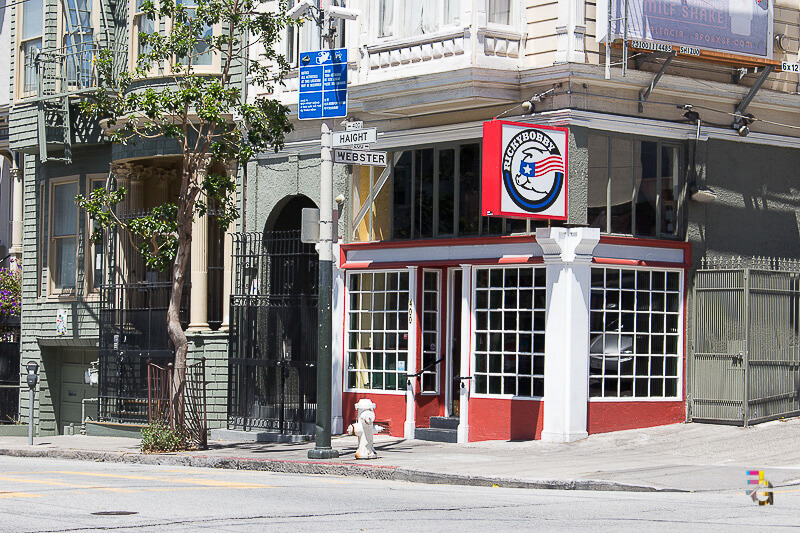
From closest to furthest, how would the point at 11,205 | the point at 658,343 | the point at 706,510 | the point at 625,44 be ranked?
the point at 706,510
the point at 625,44
the point at 658,343
the point at 11,205

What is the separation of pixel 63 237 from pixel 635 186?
A: 1313 cm

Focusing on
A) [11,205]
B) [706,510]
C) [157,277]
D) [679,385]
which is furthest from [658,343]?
[11,205]

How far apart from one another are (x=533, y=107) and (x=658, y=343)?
13.8 ft

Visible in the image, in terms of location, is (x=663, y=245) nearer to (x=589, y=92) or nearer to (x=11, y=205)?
(x=589, y=92)

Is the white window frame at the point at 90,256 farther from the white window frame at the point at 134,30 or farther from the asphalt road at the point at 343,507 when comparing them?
the asphalt road at the point at 343,507

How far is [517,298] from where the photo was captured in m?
19.0

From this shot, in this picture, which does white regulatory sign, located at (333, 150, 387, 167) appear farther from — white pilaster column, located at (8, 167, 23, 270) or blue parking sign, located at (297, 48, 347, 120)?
white pilaster column, located at (8, 167, 23, 270)

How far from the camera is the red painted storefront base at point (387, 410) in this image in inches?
813

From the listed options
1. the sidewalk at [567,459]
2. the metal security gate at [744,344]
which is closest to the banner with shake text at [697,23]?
the metal security gate at [744,344]

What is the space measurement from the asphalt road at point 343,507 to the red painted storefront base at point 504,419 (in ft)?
14.1

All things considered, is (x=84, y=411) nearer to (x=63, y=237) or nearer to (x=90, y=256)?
(x=90, y=256)

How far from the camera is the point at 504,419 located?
62.6ft

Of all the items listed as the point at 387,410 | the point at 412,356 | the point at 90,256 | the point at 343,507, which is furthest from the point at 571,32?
the point at 90,256

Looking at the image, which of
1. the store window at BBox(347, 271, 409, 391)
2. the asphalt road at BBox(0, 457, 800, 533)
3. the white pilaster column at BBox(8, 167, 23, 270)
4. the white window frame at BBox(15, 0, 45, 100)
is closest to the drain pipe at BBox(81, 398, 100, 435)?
the white pilaster column at BBox(8, 167, 23, 270)
